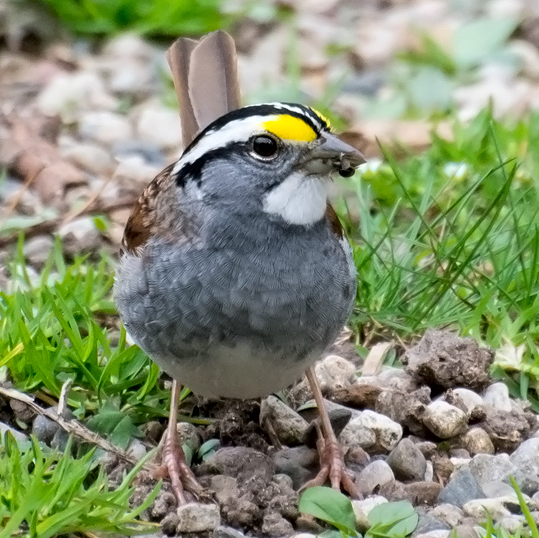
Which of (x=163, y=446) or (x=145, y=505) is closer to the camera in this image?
(x=145, y=505)

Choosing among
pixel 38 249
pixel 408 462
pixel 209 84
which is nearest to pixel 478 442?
pixel 408 462

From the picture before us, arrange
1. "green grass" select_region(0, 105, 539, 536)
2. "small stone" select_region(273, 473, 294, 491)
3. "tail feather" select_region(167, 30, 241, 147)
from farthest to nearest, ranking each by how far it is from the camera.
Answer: "tail feather" select_region(167, 30, 241, 147), "green grass" select_region(0, 105, 539, 536), "small stone" select_region(273, 473, 294, 491)

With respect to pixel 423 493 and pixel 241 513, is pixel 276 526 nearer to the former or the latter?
pixel 241 513

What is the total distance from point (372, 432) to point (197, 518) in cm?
83

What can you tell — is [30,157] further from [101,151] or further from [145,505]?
[145,505]

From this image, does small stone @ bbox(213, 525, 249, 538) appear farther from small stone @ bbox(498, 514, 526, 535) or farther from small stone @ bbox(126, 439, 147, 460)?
small stone @ bbox(498, 514, 526, 535)

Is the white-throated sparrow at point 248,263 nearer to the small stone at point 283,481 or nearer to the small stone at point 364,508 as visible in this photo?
the small stone at point 283,481

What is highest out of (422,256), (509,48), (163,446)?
(509,48)

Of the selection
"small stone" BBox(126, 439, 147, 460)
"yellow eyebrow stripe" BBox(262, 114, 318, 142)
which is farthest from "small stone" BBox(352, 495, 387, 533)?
"yellow eyebrow stripe" BBox(262, 114, 318, 142)

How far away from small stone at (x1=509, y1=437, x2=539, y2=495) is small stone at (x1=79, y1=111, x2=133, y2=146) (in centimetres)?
338

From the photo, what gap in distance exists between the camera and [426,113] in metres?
6.52

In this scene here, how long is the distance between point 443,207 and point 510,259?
0.76 meters

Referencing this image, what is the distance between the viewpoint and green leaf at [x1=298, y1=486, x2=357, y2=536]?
3.37 m

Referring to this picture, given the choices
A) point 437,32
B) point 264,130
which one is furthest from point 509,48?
point 264,130
